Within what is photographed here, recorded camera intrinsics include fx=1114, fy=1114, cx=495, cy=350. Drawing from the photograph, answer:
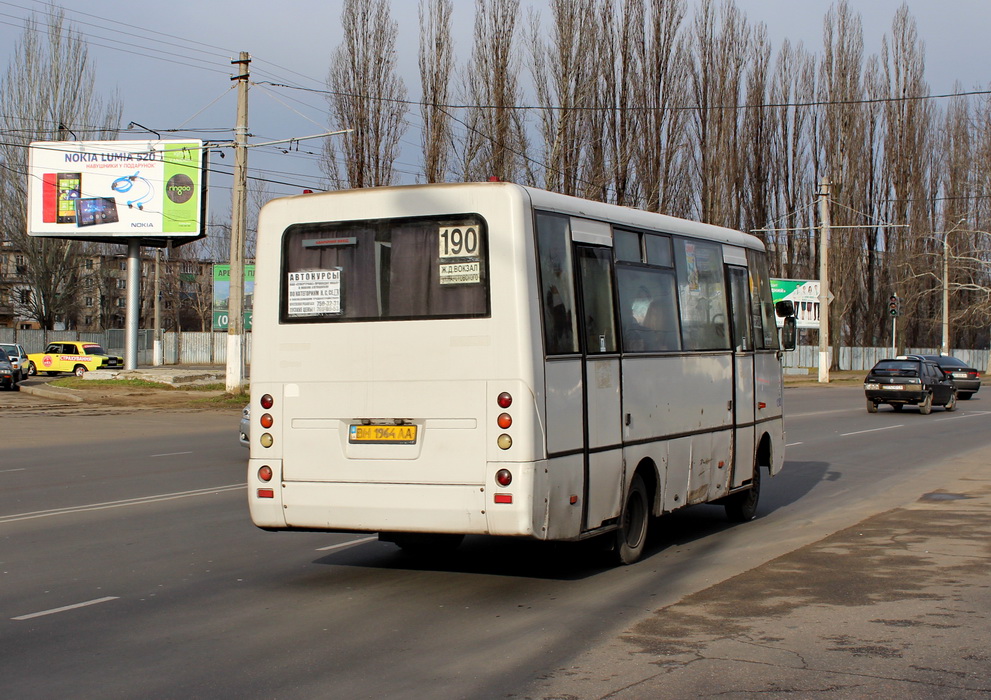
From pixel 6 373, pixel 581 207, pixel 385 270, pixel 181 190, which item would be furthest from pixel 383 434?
pixel 6 373

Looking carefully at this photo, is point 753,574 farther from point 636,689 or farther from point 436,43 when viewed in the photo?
point 436,43

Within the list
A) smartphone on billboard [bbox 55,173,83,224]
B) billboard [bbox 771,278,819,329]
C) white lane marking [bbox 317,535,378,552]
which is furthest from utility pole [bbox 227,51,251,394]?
billboard [bbox 771,278,819,329]

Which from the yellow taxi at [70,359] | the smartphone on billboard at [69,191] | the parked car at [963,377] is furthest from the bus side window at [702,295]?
the yellow taxi at [70,359]

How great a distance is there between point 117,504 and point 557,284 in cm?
682

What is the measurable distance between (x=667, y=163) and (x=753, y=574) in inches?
1542

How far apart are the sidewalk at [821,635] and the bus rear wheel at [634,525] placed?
951 mm

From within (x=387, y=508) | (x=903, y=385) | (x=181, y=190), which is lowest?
(x=387, y=508)

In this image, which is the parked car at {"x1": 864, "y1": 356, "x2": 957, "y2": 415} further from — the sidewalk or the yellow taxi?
the yellow taxi

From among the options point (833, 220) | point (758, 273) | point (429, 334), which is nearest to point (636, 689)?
point (429, 334)

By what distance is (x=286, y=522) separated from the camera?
8.22 metres

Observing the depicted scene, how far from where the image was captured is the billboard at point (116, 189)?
40.8 m

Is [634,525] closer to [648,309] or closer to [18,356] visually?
[648,309]

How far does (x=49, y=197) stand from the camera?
137 feet

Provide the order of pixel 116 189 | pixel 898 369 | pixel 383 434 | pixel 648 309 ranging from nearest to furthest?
1. pixel 383 434
2. pixel 648 309
3. pixel 898 369
4. pixel 116 189
